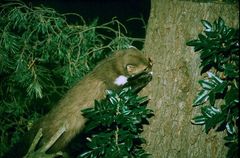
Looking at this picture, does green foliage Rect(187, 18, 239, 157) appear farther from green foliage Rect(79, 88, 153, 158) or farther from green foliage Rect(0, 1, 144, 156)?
green foliage Rect(0, 1, 144, 156)

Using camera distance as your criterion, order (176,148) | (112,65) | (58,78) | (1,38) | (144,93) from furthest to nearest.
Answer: (58,78) < (1,38) < (112,65) < (144,93) < (176,148)

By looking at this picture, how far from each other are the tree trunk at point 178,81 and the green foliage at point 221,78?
0.47 feet

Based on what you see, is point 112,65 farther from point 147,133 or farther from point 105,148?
point 105,148

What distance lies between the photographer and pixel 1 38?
3834mm

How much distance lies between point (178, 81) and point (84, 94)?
1.09m

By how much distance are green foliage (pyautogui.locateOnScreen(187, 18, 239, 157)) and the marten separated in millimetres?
879

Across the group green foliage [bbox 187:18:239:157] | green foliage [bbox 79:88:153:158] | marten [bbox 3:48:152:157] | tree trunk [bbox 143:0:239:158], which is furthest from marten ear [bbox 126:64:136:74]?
green foliage [bbox 187:18:239:157]

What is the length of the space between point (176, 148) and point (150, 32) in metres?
0.84

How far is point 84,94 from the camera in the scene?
10.7 feet

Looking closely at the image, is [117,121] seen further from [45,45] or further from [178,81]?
[45,45]

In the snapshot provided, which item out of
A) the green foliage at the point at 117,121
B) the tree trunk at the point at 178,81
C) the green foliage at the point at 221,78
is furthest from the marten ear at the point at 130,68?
the green foliage at the point at 221,78

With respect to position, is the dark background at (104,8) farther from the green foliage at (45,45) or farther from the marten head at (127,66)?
the marten head at (127,66)

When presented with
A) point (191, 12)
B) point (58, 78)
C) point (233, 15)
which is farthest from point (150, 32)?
point (58, 78)

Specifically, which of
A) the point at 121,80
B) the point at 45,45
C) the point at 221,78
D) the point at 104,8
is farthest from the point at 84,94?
the point at 104,8
